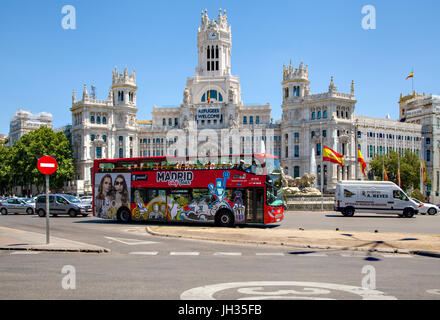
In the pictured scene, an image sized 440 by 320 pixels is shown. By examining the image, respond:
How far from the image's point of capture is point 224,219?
25594 millimetres

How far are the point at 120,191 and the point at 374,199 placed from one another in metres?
21.8

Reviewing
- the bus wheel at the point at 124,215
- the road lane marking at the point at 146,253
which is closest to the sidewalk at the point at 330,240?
the road lane marking at the point at 146,253

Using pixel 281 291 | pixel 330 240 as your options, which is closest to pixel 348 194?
pixel 330 240

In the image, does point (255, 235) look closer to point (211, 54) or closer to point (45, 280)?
point (45, 280)

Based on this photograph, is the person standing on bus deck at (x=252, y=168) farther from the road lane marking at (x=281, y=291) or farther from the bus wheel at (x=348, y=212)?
the bus wheel at (x=348, y=212)

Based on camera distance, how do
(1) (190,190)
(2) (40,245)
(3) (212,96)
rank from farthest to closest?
(3) (212,96) < (1) (190,190) < (2) (40,245)

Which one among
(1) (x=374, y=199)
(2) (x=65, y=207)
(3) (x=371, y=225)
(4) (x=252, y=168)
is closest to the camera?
(4) (x=252, y=168)

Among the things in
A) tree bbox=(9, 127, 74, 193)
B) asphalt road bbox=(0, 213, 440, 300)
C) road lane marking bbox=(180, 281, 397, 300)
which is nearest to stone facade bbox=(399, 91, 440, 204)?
tree bbox=(9, 127, 74, 193)

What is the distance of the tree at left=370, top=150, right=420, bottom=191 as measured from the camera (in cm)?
7912

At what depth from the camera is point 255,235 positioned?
68.6 feet

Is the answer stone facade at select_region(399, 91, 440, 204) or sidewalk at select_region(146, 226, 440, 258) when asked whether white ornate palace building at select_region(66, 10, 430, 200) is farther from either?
sidewalk at select_region(146, 226, 440, 258)

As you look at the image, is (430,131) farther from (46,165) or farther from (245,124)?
(46,165)

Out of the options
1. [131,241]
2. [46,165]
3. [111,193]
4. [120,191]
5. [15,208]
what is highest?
[46,165]
